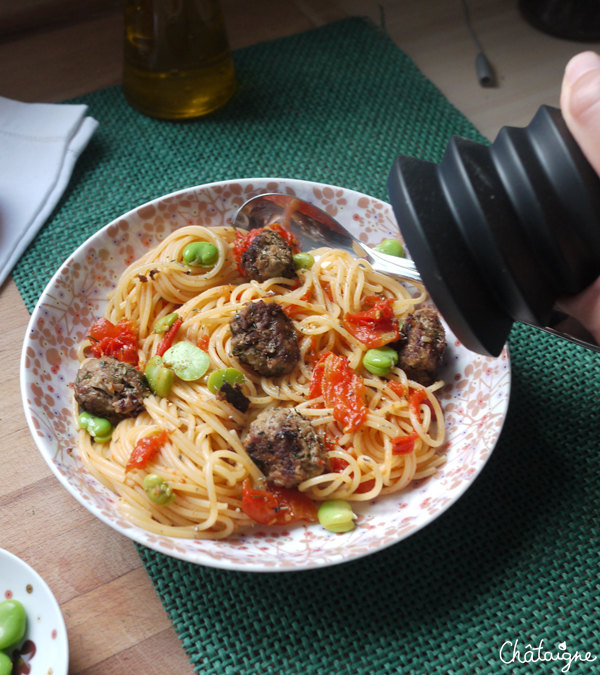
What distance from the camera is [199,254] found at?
3410 millimetres

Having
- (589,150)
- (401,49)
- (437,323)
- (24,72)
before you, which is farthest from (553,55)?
(24,72)

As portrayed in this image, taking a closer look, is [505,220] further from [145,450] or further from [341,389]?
[145,450]

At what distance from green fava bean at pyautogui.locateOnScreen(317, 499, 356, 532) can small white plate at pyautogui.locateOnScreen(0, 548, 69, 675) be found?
116 centimetres

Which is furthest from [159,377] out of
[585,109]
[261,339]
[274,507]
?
[585,109]

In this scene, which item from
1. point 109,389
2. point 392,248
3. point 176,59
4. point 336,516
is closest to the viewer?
point 336,516

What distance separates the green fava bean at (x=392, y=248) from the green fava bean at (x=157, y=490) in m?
1.83

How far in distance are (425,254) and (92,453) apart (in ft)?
6.20

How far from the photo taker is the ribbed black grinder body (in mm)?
1919

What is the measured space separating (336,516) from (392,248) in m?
1.64

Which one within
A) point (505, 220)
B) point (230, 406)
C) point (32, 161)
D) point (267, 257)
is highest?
point (505, 220)

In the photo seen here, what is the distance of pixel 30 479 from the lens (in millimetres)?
3096

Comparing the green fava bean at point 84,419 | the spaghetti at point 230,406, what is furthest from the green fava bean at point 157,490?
the green fava bean at point 84,419

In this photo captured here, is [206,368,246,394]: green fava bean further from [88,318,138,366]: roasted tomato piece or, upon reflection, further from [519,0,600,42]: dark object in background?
[519,0,600,42]: dark object in background

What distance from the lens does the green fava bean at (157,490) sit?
2.68 m
